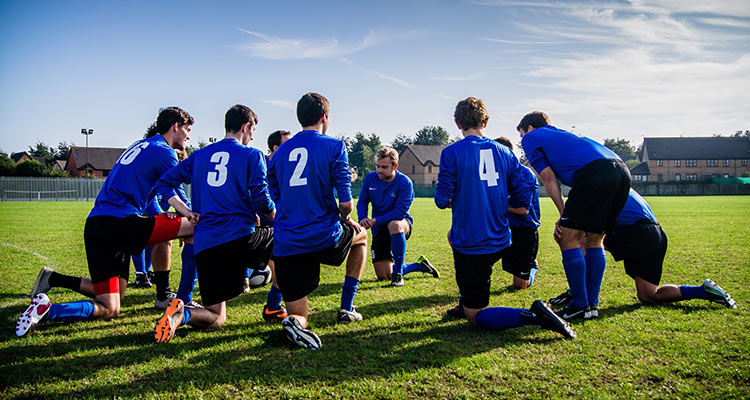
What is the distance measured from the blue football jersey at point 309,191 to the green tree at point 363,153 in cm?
8152

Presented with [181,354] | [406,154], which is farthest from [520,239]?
[406,154]

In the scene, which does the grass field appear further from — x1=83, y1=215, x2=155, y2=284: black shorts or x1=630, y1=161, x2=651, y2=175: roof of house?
x1=630, y1=161, x2=651, y2=175: roof of house

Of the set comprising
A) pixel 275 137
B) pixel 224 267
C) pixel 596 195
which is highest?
pixel 275 137

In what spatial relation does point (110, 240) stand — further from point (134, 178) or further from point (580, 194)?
point (580, 194)

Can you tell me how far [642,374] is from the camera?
3244mm

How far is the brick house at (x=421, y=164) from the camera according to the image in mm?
76375

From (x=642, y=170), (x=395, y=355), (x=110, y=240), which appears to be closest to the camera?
(x=395, y=355)

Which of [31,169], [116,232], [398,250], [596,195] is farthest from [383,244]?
[31,169]

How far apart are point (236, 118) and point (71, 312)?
2.53 metres

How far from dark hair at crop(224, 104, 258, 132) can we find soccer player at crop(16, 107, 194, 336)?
79 cm

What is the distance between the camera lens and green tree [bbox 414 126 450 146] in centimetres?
10384

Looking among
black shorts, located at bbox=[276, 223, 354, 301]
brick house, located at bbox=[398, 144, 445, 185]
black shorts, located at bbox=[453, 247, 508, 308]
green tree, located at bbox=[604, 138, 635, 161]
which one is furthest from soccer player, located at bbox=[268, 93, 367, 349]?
green tree, located at bbox=[604, 138, 635, 161]

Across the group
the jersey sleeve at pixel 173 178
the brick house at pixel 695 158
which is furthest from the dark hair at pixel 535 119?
the brick house at pixel 695 158

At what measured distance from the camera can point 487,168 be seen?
4.30 meters
